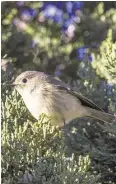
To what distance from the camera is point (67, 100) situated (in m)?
3.52

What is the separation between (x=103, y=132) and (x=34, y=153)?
72cm

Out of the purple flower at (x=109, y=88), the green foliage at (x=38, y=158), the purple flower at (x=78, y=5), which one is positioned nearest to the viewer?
the green foliage at (x=38, y=158)

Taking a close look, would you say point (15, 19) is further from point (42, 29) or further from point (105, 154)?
point (105, 154)

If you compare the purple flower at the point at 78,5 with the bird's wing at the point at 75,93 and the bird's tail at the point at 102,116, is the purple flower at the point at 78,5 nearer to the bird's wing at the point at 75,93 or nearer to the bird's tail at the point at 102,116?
the bird's wing at the point at 75,93

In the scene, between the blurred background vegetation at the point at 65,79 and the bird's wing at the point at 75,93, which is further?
the bird's wing at the point at 75,93

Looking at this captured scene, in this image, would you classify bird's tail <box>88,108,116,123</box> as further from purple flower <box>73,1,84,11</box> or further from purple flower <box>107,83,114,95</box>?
purple flower <box>73,1,84,11</box>

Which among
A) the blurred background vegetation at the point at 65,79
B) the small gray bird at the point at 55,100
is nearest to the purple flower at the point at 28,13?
the blurred background vegetation at the point at 65,79

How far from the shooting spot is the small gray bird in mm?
3367

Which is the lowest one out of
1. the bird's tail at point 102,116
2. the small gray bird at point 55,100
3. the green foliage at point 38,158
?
the green foliage at point 38,158

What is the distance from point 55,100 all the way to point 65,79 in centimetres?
189

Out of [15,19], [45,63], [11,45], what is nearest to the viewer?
[11,45]

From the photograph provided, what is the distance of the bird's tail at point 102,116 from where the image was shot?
3.38 metres

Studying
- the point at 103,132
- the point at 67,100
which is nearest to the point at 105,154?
the point at 103,132

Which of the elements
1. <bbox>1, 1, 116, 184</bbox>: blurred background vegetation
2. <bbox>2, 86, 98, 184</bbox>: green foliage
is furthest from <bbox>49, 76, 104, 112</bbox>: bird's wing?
<bbox>2, 86, 98, 184</bbox>: green foliage
